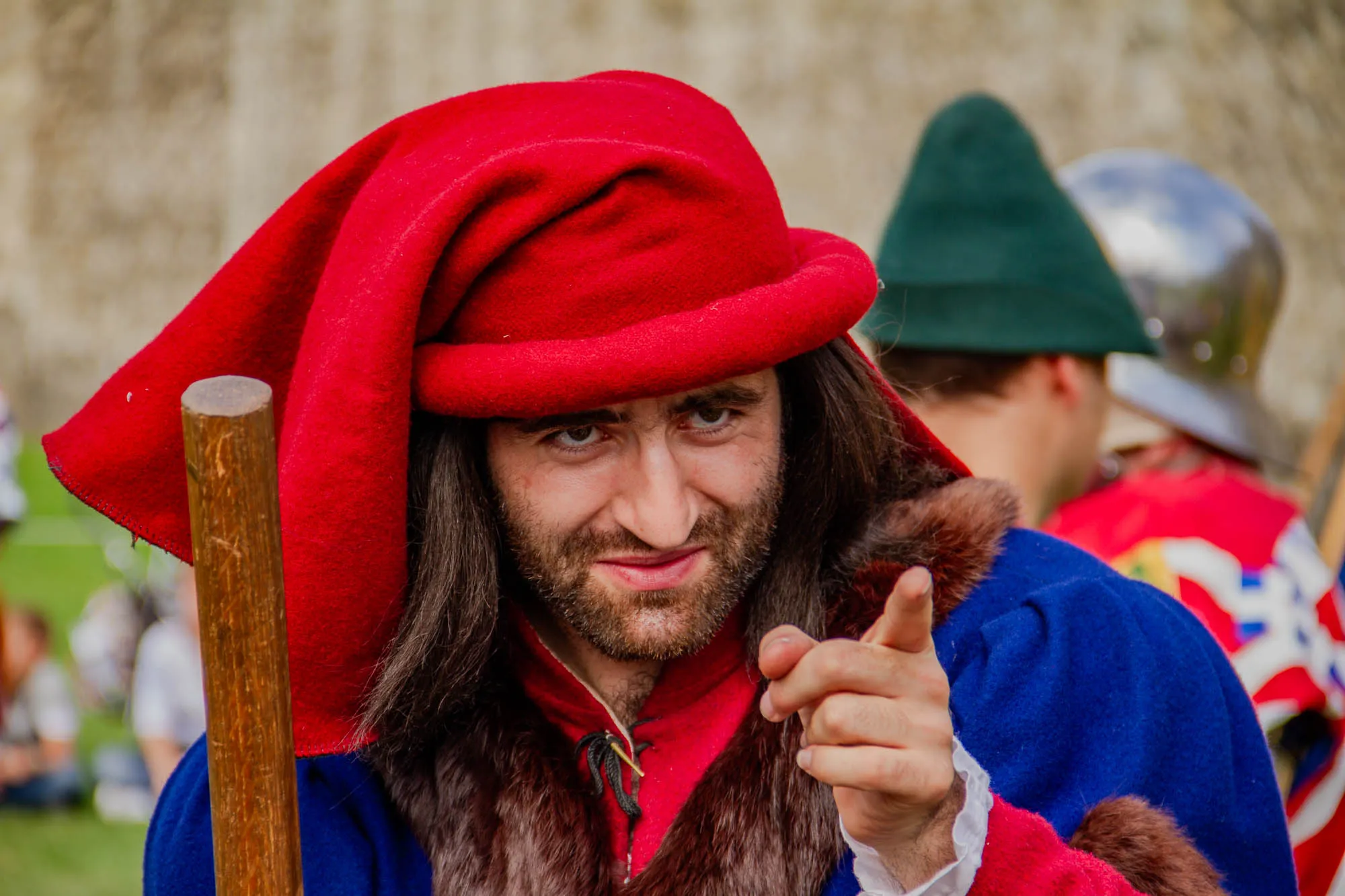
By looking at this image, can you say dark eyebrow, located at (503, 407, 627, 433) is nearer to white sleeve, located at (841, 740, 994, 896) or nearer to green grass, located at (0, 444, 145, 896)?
white sleeve, located at (841, 740, 994, 896)

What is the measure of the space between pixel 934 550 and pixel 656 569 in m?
0.39

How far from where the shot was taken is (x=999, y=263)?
322 cm

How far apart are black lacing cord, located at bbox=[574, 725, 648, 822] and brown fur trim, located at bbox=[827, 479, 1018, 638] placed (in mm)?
341

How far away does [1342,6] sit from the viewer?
1039 centimetres

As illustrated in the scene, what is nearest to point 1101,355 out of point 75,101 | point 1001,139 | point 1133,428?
point 1001,139

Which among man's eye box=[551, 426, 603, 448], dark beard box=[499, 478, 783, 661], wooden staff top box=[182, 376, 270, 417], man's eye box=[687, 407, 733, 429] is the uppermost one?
wooden staff top box=[182, 376, 270, 417]

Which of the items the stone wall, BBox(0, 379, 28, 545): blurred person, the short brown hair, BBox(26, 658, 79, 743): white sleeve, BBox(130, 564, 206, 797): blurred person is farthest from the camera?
the stone wall

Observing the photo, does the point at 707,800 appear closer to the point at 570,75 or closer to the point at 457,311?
the point at 457,311

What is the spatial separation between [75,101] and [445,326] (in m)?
17.9

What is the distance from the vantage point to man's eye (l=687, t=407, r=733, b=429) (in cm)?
199

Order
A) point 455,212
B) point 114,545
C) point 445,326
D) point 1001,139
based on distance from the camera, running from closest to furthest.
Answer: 1. point 455,212
2. point 445,326
3. point 1001,139
4. point 114,545

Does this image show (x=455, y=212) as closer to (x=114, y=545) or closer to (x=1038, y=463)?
(x=1038, y=463)

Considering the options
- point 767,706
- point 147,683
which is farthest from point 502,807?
point 147,683

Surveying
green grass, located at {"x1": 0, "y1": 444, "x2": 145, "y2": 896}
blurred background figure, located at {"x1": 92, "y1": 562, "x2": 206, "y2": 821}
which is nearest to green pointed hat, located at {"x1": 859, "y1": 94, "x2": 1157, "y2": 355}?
blurred background figure, located at {"x1": 92, "y1": 562, "x2": 206, "y2": 821}
